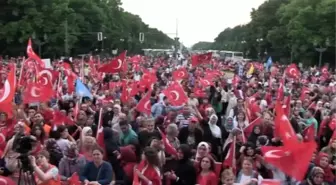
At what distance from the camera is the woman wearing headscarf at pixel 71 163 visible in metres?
8.19

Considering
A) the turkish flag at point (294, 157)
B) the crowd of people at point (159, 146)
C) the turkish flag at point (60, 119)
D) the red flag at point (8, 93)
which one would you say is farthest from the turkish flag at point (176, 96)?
the turkish flag at point (294, 157)

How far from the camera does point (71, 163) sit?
8.34m

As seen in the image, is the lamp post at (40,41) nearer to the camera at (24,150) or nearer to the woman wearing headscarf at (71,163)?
the woman wearing headscarf at (71,163)

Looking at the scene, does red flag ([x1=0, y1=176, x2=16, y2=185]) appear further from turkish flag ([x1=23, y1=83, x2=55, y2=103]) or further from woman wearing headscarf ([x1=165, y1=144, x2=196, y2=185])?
turkish flag ([x1=23, y1=83, x2=55, y2=103])

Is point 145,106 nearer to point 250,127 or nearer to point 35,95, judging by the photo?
point 35,95

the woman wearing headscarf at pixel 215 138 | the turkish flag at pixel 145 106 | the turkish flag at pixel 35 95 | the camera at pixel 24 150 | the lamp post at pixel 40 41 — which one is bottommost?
the lamp post at pixel 40 41

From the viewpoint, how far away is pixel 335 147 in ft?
31.8

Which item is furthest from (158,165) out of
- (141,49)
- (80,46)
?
(141,49)

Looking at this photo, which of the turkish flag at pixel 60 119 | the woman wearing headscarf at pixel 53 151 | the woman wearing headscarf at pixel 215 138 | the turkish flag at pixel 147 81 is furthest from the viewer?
the turkish flag at pixel 147 81

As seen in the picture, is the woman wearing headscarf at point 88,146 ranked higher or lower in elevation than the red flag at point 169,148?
higher

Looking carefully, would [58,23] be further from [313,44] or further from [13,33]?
[313,44]

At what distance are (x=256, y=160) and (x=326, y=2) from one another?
63.7m

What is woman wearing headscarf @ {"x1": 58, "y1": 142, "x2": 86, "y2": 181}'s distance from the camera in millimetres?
8188

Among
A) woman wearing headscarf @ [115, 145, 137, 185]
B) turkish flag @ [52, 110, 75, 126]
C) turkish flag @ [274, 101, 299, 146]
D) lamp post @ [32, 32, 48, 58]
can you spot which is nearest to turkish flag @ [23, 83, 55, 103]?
turkish flag @ [52, 110, 75, 126]
